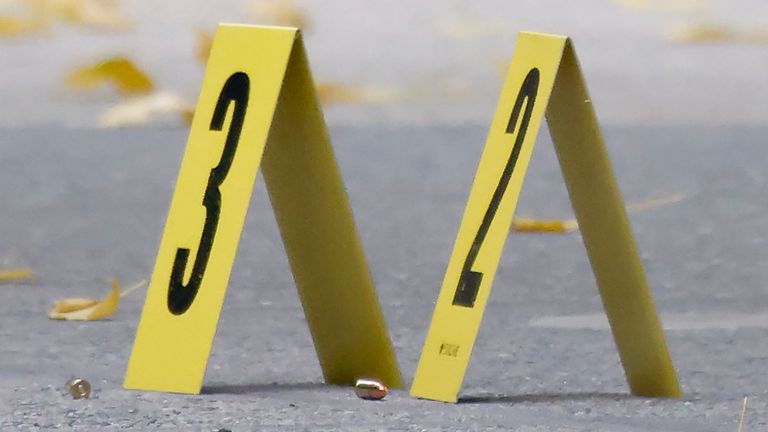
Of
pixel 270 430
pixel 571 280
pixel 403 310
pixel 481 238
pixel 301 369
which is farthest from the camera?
pixel 571 280

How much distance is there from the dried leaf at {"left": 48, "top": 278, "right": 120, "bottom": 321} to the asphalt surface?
0.04 meters

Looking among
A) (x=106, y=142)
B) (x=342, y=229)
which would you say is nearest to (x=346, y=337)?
(x=342, y=229)

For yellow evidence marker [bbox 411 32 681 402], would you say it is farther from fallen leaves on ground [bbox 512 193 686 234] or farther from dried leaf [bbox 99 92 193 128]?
dried leaf [bbox 99 92 193 128]

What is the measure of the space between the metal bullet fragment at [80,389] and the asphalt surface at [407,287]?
15 mm

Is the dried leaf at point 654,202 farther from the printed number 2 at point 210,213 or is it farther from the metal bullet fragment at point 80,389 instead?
the metal bullet fragment at point 80,389

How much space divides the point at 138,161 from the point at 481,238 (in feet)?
12.9

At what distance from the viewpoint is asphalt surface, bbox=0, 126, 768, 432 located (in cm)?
297

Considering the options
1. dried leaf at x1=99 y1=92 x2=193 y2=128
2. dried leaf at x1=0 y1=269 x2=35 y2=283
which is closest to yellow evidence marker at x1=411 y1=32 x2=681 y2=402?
dried leaf at x1=0 y1=269 x2=35 y2=283

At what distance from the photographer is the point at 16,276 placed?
186 inches

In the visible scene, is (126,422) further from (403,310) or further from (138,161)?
(138,161)

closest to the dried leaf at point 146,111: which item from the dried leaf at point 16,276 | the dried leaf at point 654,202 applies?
the dried leaf at point 654,202

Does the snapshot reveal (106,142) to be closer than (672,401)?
No

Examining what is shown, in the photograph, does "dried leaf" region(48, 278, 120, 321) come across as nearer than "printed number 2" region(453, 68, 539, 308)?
No

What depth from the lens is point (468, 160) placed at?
6.87 m
